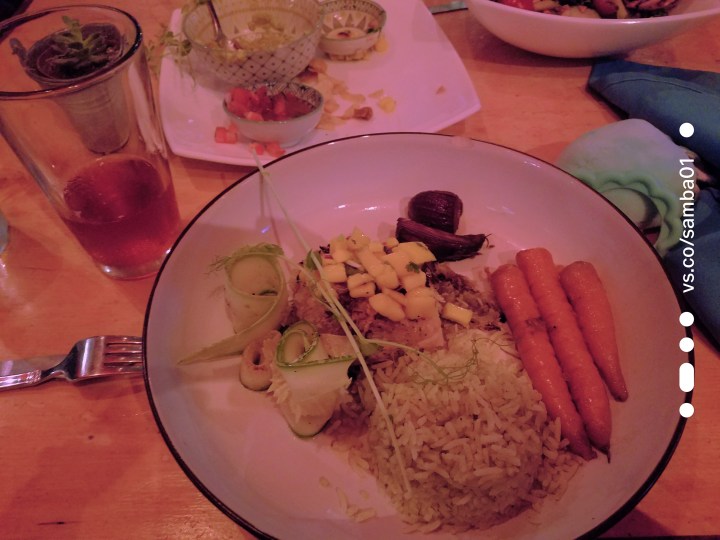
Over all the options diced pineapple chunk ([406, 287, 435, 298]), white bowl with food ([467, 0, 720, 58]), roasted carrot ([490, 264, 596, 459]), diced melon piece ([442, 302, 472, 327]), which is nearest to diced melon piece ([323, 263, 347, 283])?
diced pineapple chunk ([406, 287, 435, 298])

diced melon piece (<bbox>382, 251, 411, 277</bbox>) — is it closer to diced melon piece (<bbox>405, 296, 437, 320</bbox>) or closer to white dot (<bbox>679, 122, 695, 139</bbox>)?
diced melon piece (<bbox>405, 296, 437, 320</bbox>)

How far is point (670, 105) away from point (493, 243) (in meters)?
1.01

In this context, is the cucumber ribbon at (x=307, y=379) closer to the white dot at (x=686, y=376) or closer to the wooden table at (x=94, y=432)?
the wooden table at (x=94, y=432)

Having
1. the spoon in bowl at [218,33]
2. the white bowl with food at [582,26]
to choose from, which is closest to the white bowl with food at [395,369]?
the white bowl with food at [582,26]

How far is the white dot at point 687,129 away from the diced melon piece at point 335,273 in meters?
1.54

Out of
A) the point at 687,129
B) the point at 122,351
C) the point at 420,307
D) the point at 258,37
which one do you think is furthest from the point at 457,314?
the point at 258,37

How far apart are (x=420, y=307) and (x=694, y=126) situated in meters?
1.43

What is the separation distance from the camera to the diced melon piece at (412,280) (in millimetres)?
1594

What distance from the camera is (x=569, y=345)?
160cm

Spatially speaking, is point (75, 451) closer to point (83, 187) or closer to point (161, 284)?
point (161, 284)

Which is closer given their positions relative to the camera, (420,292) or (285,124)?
(420,292)

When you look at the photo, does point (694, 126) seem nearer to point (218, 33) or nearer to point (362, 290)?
point (362, 290)

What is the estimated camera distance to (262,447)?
1.37 meters

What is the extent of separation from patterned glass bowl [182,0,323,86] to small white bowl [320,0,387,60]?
13cm
